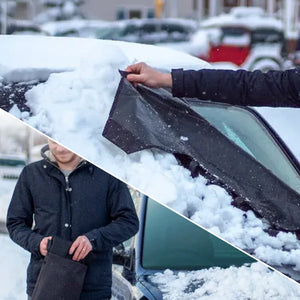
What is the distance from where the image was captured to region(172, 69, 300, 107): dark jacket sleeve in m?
1.63

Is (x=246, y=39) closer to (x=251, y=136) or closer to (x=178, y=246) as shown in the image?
(x=251, y=136)

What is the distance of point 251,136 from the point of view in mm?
1824

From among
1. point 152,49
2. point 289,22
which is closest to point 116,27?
point 289,22

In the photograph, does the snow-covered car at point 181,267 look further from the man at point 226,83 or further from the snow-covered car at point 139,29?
the snow-covered car at point 139,29

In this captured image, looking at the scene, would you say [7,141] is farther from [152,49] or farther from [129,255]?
[152,49]

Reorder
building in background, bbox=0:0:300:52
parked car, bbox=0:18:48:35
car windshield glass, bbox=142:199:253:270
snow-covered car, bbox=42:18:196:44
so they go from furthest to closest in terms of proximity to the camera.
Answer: building in background, bbox=0:0:300:52 → parked car, bbox=0:18:48:35 → snow-covered car, bbox=42:18:196:44 → car windshield glass, bbox=142:199:253:270

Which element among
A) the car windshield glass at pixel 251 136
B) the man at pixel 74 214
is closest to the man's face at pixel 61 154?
the man at pixel 74 214

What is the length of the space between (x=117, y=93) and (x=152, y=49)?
0.46 m

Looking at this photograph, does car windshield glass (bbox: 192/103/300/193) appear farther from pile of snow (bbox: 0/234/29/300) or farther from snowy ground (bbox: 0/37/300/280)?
pile of snow (bbox: 0/234/29/300)

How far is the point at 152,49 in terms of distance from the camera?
200 cm

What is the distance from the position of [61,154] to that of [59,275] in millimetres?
277

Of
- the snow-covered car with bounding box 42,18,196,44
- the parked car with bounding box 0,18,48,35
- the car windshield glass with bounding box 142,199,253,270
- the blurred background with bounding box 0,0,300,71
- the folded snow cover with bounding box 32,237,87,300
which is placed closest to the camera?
the folded snow cover with bounding box 32,237,87,300

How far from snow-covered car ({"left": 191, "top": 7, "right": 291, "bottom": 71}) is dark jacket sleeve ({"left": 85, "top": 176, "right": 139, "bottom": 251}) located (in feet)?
27.4

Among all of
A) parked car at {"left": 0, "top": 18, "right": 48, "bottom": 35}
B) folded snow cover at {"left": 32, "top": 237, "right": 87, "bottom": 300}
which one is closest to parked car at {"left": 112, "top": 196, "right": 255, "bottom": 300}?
folded snow cover at {"left": 32, "top": 237, "right": 87, "bottom": 300}
